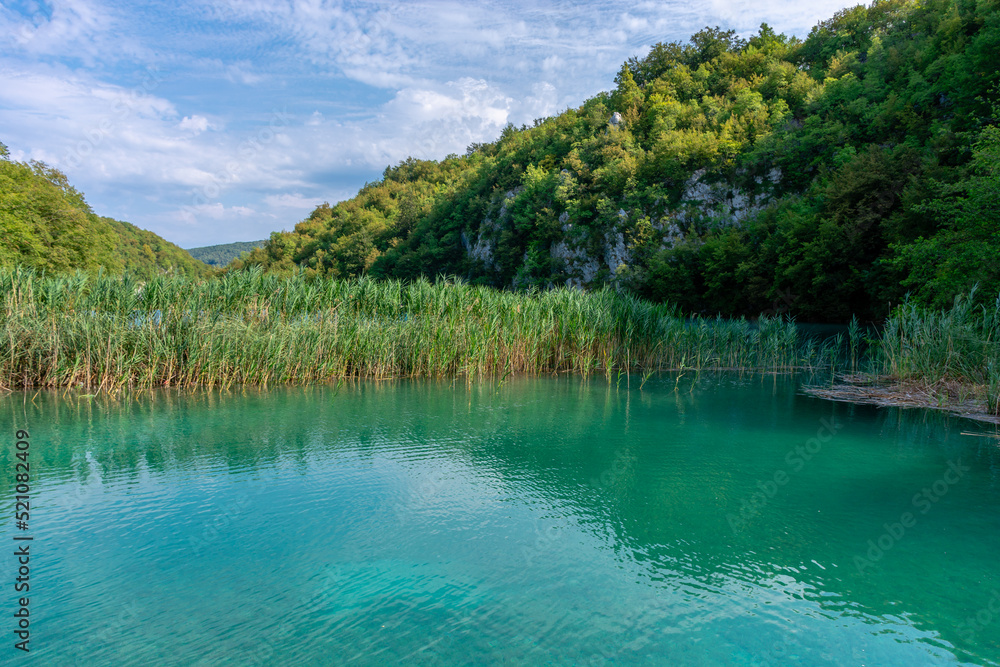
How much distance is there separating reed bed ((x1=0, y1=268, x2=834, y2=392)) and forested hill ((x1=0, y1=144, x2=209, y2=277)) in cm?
1438

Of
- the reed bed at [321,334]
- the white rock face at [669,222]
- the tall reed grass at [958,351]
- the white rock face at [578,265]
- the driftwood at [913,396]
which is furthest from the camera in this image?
the white rock face at [578,265]

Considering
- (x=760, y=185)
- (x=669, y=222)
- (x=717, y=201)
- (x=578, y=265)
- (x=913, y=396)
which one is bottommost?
(x=913, y=396)

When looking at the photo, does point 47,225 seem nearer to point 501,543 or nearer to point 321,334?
point 321,334

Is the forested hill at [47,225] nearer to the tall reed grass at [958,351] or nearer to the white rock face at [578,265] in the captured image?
the tall reed grass at [958,351]

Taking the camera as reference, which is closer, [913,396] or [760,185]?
[913,396]

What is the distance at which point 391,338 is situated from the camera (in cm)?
1312

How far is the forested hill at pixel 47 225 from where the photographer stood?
2558 cm

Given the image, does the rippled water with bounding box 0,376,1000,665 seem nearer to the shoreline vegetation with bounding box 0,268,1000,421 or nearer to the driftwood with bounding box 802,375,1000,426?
the driftwood with bounding box 802,375,1000,426

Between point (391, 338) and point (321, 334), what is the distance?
160 cm

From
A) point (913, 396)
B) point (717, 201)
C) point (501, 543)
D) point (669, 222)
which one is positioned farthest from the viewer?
point (669, 222)

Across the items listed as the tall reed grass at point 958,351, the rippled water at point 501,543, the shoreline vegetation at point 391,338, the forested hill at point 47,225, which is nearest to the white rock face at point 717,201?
the shoreline vegetation at point 391,338

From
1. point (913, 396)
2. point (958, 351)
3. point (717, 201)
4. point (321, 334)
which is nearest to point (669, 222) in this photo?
point (717, 201)

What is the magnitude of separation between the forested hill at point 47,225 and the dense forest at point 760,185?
12.9 meters

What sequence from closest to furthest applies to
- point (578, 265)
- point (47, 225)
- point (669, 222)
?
1. point (47, 225)
2. point (669, 222)
3. point (578, 265)
